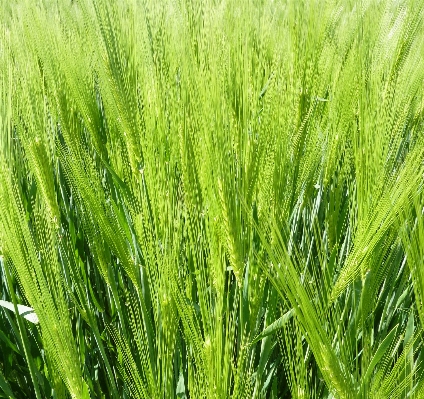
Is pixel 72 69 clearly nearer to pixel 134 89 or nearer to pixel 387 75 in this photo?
pixel 134 89

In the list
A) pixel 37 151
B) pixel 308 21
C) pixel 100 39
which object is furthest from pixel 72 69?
pixel 308 21

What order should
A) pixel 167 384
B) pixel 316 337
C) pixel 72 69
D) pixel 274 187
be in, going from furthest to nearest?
pixel 72 69 → pixel 274 187 → pixel 167 384 → pixel 316 337

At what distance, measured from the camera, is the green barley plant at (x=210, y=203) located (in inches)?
27.9

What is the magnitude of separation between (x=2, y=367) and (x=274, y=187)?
713 mm

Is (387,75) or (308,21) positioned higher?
(308,21)

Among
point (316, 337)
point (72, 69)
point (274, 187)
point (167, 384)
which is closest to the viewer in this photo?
point (316, 337)

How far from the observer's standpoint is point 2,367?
1.17 metres

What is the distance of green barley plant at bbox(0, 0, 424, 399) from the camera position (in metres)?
0.71

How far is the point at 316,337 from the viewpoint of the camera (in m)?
0.63

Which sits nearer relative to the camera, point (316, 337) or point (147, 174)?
point (316, 337)

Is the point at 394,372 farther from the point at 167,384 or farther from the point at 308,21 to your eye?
the point at 308,21

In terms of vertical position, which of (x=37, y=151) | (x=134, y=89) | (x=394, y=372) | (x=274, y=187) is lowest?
(x=394, y=372)

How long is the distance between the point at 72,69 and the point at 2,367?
0.62m

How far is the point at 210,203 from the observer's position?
0.73 m
